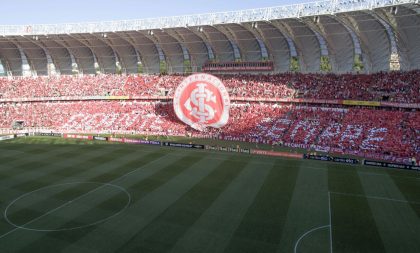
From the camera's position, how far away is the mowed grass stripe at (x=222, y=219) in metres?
17.9

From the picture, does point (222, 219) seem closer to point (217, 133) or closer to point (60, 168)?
point (60, 168)

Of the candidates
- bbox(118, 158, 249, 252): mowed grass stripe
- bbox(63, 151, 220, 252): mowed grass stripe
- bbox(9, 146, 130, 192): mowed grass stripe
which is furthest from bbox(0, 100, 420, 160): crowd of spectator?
bbox(118, 158, 249, 252): mowed grass stripe

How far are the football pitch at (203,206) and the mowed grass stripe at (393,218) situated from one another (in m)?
0.06

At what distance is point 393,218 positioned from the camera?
21469 mm

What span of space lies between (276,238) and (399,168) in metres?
21.4

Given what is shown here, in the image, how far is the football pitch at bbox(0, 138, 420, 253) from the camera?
1830cm

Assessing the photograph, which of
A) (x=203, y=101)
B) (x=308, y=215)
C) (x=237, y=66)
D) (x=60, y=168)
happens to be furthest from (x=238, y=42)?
(x=308, y=215)

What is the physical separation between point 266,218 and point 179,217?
18.9ft

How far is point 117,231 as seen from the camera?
63.9ft

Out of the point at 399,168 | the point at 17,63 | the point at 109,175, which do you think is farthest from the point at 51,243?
the point at 17,63

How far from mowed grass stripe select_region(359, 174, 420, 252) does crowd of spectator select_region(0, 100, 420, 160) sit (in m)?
11.7

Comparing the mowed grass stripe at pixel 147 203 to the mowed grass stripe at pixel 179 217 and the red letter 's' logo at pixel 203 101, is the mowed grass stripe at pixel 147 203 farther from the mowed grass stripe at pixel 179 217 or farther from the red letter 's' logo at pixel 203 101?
the red letter 's' logo at pixel 203 101

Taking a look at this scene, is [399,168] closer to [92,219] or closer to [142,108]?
[92,219]

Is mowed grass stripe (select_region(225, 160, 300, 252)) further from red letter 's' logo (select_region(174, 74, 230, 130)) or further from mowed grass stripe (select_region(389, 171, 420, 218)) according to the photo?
red letter 's' logo (select_region(174, 74, 230, 130))
